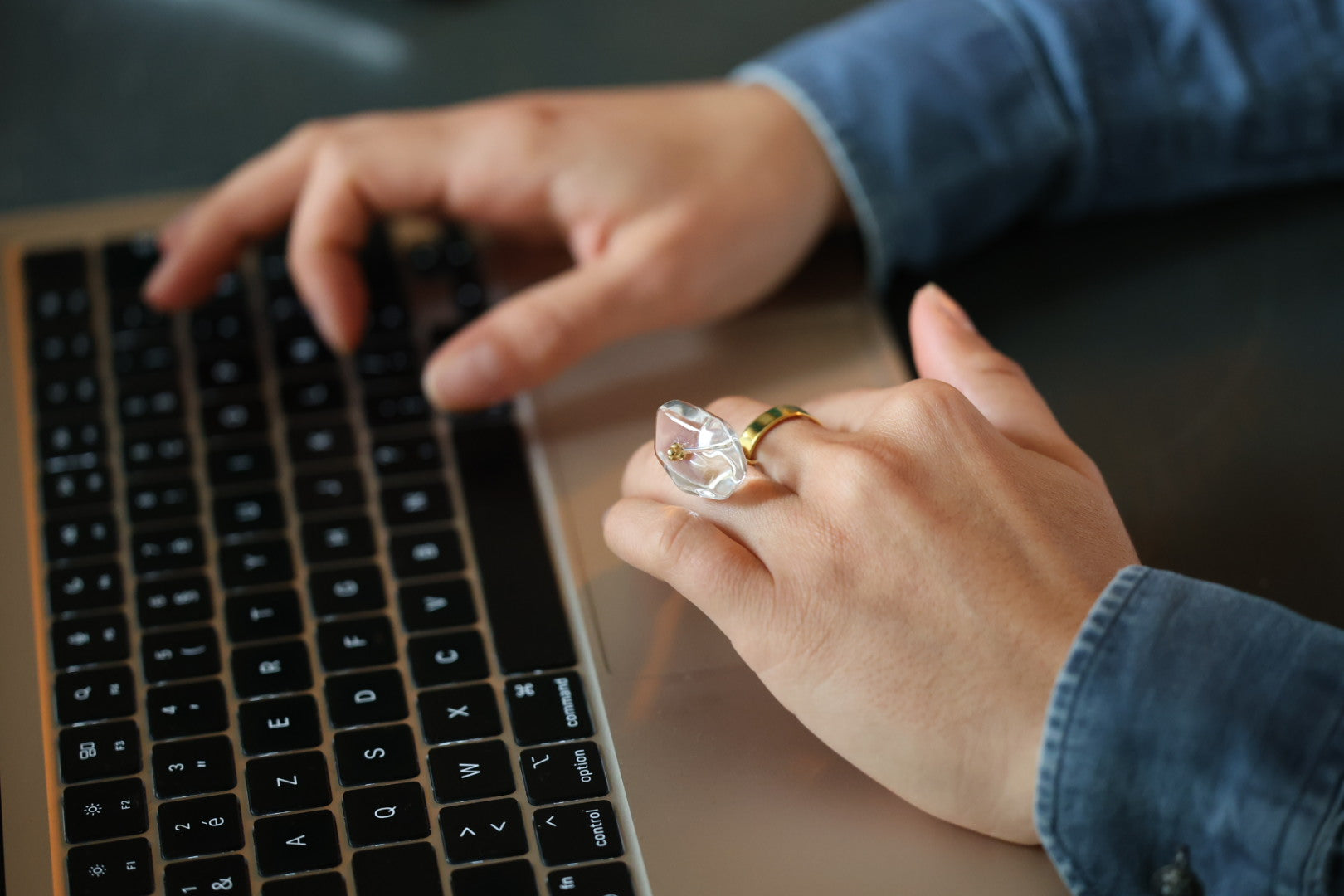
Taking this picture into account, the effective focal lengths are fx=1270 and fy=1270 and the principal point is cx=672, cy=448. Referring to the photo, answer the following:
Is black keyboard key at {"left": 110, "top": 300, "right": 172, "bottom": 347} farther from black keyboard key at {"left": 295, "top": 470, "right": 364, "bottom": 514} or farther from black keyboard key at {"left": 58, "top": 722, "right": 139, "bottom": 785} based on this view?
black keyboard key at {"left": 58, "top": 722, "right": 139, "bottom": 785}

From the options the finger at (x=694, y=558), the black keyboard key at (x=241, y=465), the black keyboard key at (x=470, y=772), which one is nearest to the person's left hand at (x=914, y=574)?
the finger at (x=694, y=558)

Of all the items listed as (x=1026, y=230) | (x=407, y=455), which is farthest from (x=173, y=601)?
(x=1026, y=230)

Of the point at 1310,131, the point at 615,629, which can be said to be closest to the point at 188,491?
the point at 615,629

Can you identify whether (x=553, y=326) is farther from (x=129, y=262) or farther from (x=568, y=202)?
(x=129, y=262)

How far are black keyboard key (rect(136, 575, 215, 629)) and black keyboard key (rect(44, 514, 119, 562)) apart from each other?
0.11ft

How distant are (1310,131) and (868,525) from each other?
0.46 metres

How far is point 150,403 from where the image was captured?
676 millimetres

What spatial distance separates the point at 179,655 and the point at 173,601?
3 cm

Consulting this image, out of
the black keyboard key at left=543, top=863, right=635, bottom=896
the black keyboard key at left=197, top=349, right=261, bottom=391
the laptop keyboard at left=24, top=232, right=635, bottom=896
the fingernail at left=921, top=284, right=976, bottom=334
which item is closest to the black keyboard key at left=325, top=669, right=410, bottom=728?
the laptop keyboard at left=24, top=232, right=635, bottom=896

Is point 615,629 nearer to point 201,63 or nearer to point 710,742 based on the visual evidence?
point 710,742

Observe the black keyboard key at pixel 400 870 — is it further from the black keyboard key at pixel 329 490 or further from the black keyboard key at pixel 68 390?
the black keyboard key at pixel 68 390

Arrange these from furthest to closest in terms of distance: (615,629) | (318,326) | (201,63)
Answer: (201,63)
(318,326)
(615,629)

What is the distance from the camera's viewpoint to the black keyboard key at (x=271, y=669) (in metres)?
0.56

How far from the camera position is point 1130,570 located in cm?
49
